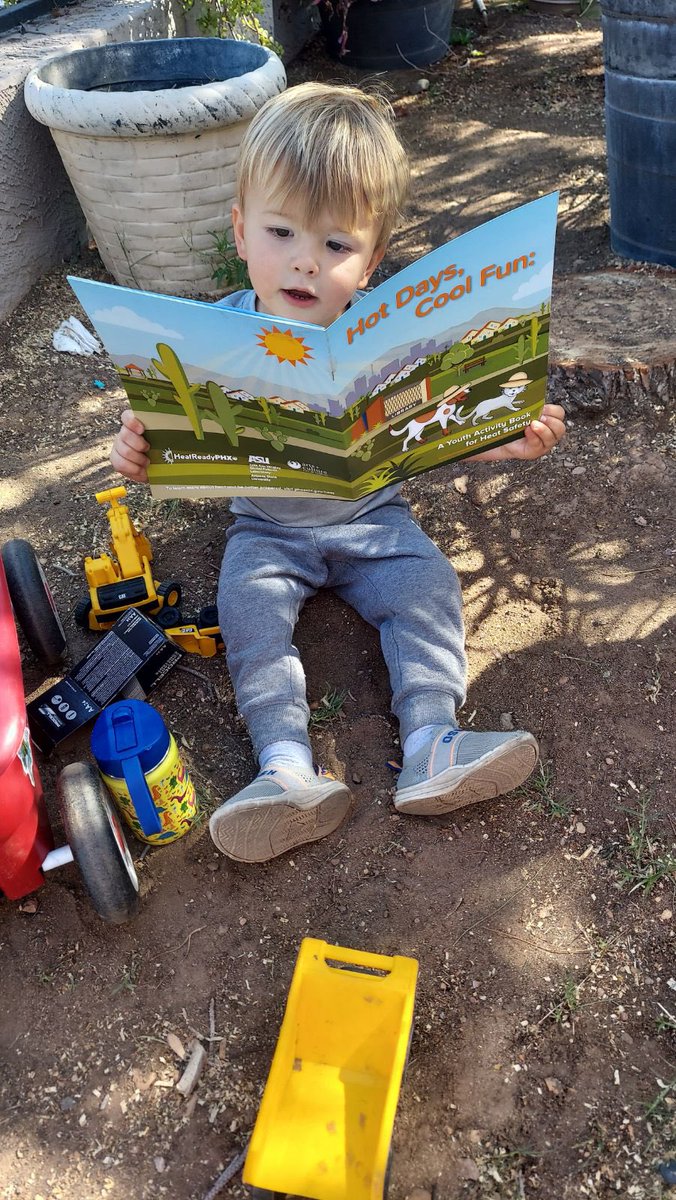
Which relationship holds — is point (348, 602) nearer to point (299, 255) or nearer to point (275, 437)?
point (275, 437)

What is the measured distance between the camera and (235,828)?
5.40 ft

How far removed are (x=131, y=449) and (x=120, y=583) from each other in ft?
1.60

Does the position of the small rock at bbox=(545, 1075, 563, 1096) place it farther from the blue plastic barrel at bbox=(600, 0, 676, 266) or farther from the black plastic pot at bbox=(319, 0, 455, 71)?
the black plastic pot at bbox=(319, 0, 455, 71)

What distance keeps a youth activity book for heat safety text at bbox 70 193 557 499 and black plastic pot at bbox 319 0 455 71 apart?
4706mm

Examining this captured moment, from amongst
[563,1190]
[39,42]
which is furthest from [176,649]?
[39,42]

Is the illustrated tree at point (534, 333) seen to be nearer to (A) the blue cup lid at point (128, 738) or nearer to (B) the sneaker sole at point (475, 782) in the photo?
(B) the sneaker sole at point (475, 782)

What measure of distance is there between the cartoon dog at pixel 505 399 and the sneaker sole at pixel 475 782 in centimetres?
59

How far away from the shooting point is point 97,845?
59.4 inches

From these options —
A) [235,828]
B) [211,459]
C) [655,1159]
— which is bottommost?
[655,1159]

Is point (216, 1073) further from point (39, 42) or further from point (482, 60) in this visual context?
point (482, 60)

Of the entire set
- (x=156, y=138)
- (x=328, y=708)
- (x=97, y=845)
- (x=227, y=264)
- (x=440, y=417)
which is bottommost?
(x=328, y=708)

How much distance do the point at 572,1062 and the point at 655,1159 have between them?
166 mm

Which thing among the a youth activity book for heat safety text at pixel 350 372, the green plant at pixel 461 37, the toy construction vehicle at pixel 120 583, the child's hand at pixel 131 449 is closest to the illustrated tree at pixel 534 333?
the a youth activity book for heat safety text at pixel 350 372

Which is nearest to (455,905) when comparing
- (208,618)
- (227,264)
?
(208,618)
